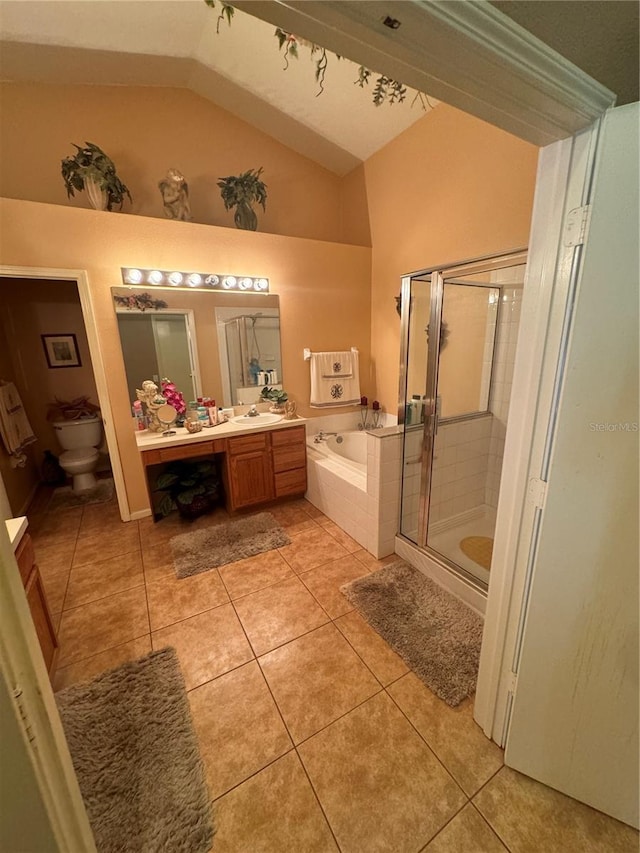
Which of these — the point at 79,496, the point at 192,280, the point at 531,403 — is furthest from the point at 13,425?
the point at 531,403

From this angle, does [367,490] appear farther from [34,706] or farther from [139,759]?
[34,706]

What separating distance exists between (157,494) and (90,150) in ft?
8.59

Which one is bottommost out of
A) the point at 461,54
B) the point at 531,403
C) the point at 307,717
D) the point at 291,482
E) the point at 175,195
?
the point at 307,717

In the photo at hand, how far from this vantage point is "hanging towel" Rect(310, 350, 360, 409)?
10.9 feet

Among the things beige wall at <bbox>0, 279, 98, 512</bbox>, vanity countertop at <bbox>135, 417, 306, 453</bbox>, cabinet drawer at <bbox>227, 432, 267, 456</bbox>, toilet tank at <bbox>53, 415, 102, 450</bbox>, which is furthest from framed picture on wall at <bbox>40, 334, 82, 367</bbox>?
cabinet drawer at <bbox>227, 432, 267, 456</bbox>

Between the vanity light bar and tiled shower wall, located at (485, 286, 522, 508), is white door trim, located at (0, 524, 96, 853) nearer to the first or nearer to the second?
the vanity light bar

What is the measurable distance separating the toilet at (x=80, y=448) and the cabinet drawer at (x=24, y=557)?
2.22 m

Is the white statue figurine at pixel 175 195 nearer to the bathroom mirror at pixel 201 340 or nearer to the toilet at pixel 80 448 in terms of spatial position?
the bathroom mirror at pixel 201 340

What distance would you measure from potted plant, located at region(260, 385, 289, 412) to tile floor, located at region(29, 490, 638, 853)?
1.42 m

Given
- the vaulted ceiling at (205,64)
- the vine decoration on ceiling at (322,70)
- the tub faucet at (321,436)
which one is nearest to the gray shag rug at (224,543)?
the tub faucet at (321,436)

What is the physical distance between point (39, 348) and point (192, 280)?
206 centimetres

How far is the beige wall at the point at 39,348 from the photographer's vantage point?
3.30 meters

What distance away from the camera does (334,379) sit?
11.2 ft

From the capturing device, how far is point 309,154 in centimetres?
325
